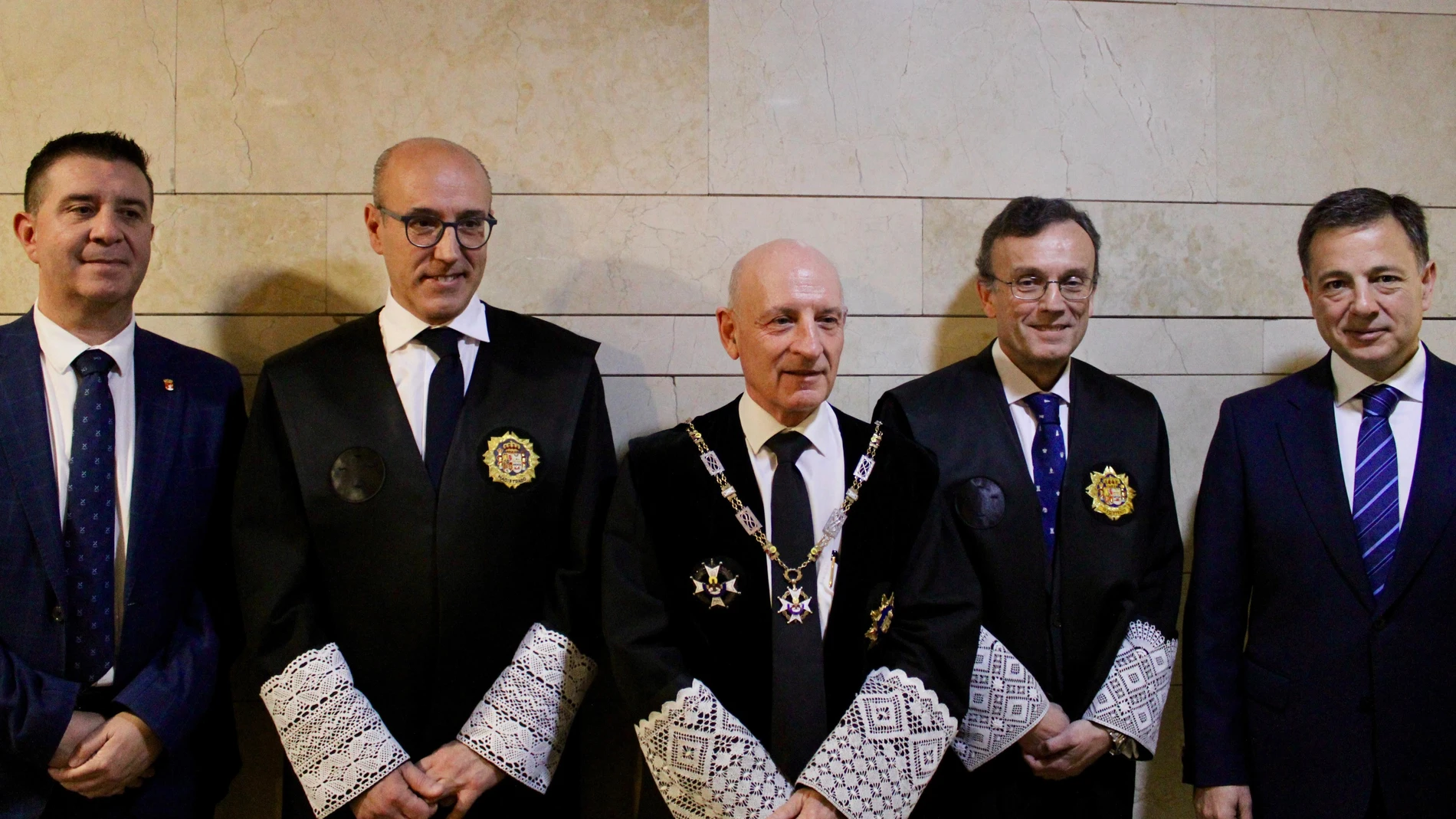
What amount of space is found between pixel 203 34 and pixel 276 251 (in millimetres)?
643

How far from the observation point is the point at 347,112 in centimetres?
285

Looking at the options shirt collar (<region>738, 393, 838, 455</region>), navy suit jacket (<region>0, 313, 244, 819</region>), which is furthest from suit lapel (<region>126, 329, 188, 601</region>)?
shirt collar (<region>738, 393, 838, 455</region>)

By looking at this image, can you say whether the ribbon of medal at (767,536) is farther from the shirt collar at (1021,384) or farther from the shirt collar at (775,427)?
the shirt collar at (1021,384)

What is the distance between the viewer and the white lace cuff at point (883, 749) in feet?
6.31

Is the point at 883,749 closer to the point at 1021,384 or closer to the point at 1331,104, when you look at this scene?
the point at 1021,384

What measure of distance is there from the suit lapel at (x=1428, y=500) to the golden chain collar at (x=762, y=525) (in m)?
1.17

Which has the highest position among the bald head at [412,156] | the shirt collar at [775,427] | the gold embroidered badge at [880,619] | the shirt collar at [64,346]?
the bald head at [412,156]

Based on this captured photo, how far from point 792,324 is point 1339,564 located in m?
1.33

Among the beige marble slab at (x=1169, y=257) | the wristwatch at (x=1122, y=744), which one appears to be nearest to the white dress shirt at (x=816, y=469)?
the wristwatch at (x=1122, y=744)

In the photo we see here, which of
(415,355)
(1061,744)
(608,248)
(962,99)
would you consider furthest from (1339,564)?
(415,355)

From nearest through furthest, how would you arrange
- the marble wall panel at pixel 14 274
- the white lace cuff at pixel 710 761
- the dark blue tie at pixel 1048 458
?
the white lace cuff at pixel 710 761 < the dark blue tie at pixel 1048 458 < the marble wall panel at pixel 14 274

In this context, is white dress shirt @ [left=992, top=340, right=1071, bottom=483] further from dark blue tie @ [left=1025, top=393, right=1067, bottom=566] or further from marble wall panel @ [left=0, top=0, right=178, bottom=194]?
marble wall panel @ [left=0, top=0, right=178, bottom=194]

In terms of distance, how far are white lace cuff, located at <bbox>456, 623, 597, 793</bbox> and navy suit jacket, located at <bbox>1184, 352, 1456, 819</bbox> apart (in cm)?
144

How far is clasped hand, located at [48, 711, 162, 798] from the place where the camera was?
82.0 inches
